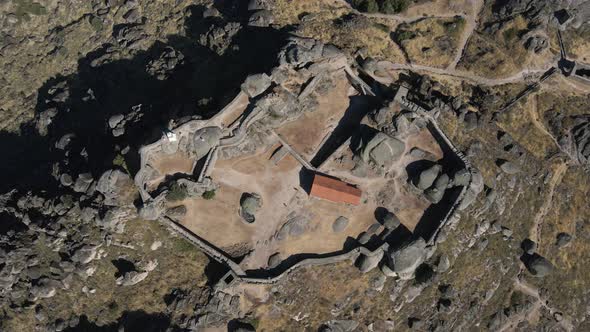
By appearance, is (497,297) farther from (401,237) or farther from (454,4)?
(454,4)

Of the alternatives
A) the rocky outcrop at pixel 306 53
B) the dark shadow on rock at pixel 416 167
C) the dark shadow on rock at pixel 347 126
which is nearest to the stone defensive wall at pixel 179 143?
the rocky outcrop at pixel 306 53

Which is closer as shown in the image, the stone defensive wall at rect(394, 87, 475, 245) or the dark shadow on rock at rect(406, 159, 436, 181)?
the stone defensive wall at rect(394, 87, 475, 245)

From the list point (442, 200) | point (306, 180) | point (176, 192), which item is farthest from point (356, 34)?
point (176, 192)

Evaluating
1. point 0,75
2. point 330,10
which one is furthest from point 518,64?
point 0,75

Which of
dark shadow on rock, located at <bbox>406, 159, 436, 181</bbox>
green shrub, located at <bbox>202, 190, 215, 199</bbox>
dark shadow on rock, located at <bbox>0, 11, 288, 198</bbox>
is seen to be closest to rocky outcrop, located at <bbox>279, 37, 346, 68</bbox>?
dark shadow on rock, located at <bbox>0, 11, 288, 198</bbox>

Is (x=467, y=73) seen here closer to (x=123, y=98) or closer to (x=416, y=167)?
(x=416, y=167)

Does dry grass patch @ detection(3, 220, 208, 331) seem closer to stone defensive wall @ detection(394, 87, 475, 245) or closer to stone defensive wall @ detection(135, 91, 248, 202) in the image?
stone defensive wall @ detection(135, 91, 248, 202)

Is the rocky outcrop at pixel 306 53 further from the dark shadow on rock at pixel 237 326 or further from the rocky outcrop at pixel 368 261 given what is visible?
the dark shadow on rock at pixel 237 326
